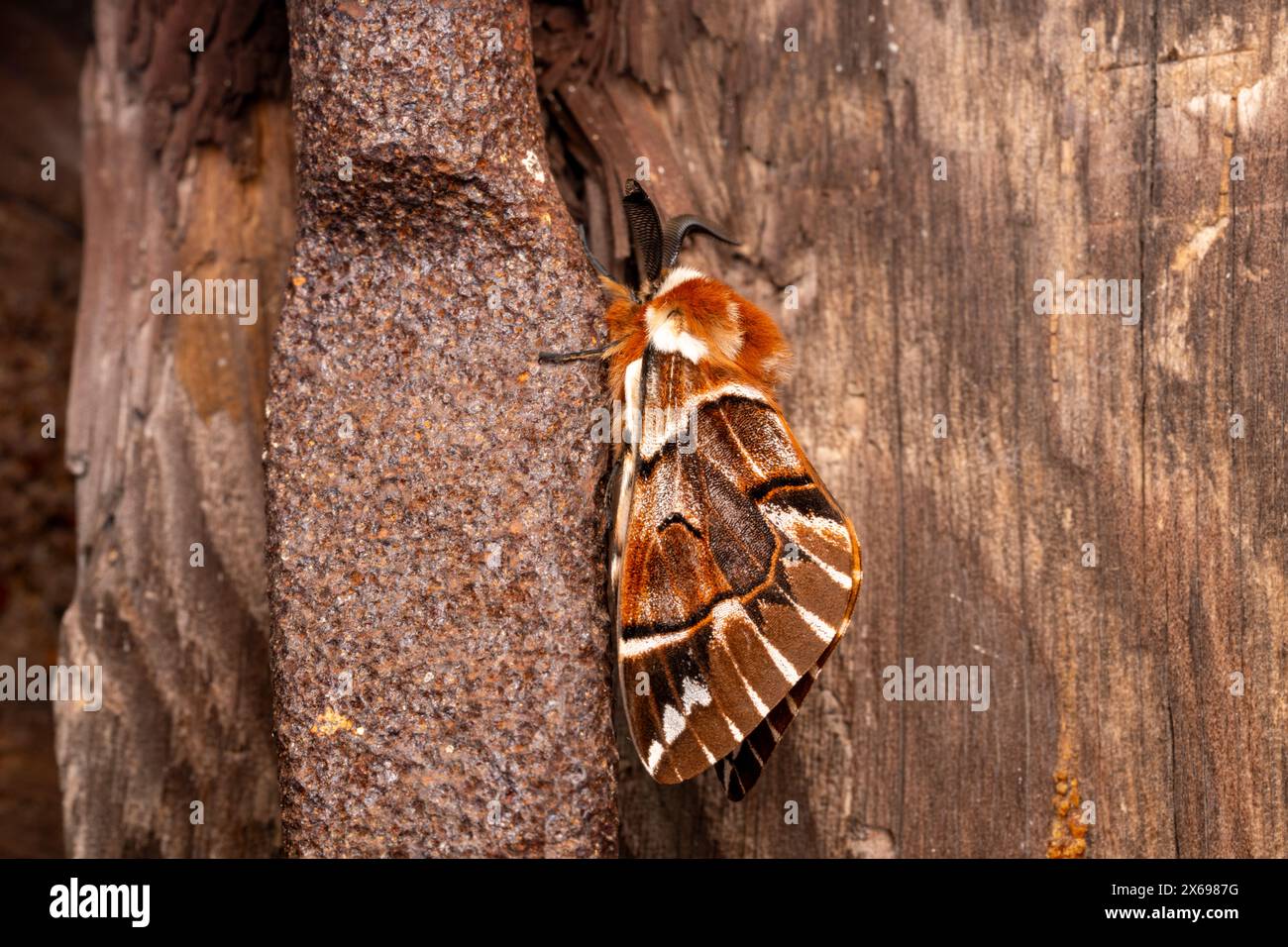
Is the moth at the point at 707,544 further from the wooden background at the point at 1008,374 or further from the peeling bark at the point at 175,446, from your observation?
the peeling bark at the point at 175,446

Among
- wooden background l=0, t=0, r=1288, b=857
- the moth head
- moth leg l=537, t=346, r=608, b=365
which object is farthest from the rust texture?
wooden background l=0, t=0, r=1288, b=857

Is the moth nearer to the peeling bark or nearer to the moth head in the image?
the moth head

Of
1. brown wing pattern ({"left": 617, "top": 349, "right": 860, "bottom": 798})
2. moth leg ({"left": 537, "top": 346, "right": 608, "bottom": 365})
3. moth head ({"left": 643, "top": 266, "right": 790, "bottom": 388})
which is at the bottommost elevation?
brown wing pattern ({"left": 617, "top": 349, "right": 860, "bottom": 798})

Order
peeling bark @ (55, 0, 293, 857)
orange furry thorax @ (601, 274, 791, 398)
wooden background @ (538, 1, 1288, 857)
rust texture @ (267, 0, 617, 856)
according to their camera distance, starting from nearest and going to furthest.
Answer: rust texture @ (267, 0, 617, 856) < orange furry thorax @ (601, 274, 791, 398) < wooden background @ (538, 1, 1288, 857) < peeling bark @ (55, 0, 293, 857)

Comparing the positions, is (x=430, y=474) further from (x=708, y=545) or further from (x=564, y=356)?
(x=708, y=545)

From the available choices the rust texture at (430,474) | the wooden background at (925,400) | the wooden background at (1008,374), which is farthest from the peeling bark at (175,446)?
the wooden background at (1008,374)

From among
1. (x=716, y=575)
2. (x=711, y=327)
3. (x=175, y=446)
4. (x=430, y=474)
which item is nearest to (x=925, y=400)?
(x=711, y=327)
